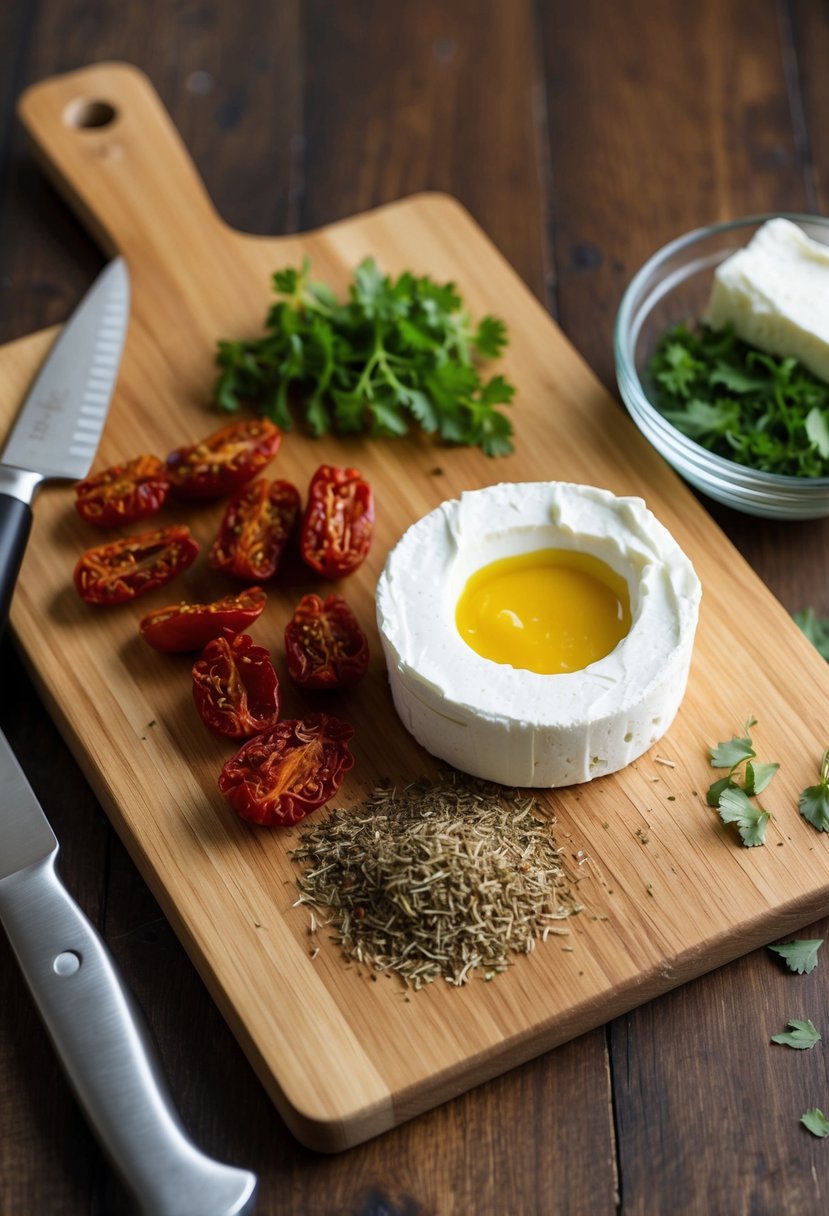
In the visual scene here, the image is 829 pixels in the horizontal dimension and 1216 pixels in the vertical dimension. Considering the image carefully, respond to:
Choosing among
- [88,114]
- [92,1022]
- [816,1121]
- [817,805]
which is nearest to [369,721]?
[92,1022]

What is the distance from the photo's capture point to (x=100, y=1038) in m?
3.42

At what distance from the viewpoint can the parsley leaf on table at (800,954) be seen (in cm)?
386

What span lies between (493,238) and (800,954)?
339 centimetres

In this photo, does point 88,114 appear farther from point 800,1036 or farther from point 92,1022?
point 800,1036

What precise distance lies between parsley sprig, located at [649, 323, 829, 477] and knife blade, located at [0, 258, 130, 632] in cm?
207

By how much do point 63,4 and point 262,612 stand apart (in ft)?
13.0

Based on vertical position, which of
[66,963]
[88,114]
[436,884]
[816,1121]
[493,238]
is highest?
[88,114]

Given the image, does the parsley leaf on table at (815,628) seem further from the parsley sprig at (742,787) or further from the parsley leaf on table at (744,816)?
the parsley leaf on table at (744,816)

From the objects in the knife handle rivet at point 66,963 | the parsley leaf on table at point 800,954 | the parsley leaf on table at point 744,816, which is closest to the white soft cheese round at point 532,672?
the parsley leaf on table at point 744,816

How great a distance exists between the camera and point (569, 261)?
5758mm

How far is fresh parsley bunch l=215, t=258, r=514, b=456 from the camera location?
4.80m

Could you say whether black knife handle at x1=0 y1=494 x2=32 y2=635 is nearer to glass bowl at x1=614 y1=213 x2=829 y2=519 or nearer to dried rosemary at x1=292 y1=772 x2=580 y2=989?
dried rosemary at x1=292 y1=772 x2=580 y2=989

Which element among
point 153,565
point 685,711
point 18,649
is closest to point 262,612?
point 153,565

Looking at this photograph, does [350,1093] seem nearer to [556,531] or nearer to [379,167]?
[556,531]
